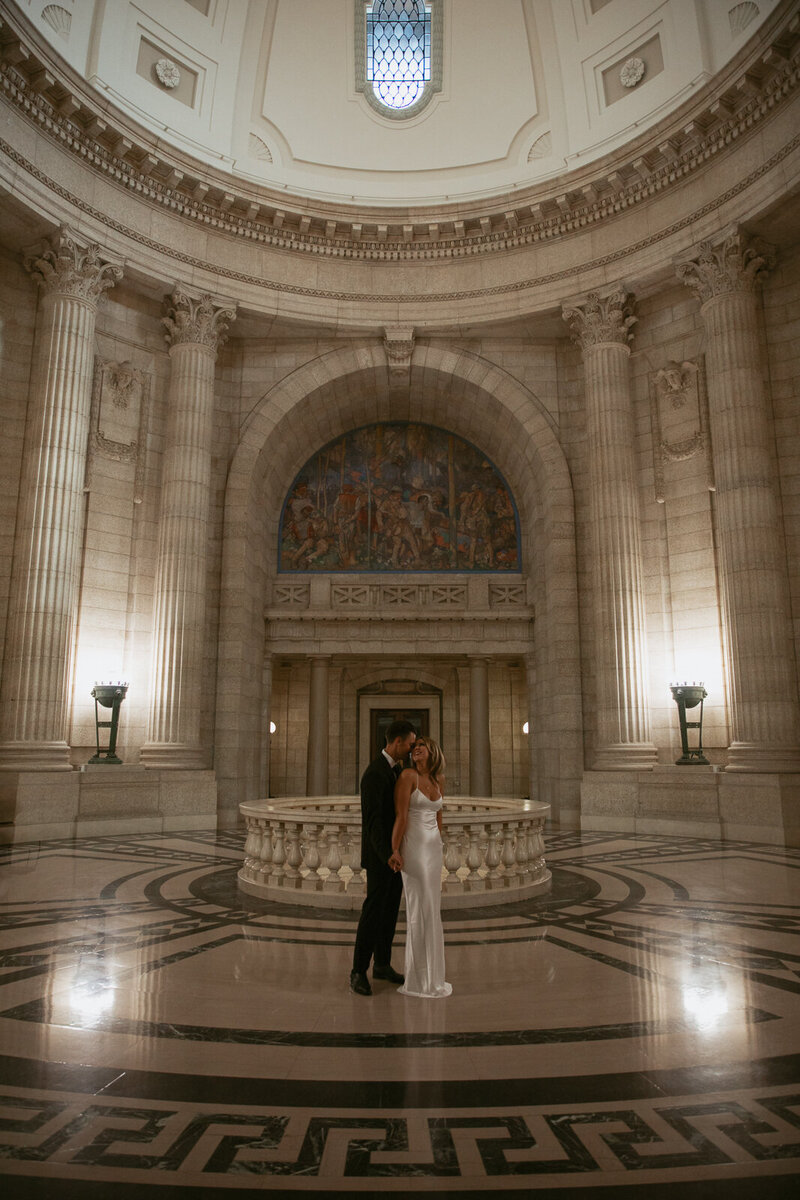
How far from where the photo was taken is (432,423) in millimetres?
18297

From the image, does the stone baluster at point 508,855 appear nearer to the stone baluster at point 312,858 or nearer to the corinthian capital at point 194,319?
the stone baluster at point 312,858

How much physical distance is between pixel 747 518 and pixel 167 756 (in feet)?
34.4

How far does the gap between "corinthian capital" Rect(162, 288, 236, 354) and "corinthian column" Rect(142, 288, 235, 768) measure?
0.06 feet

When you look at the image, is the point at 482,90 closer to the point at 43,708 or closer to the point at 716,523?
the point at 716,523

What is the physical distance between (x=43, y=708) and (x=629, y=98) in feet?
51.9

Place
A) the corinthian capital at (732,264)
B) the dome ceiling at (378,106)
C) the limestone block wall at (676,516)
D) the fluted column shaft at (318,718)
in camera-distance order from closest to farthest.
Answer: the corinthian capital at (732,264) < the limestone block wall at (676,516) < the dome ceiling at (378,106) < the fluted column shaft at (318,718)

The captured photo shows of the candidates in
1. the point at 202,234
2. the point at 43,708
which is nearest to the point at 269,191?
the point at 202,234

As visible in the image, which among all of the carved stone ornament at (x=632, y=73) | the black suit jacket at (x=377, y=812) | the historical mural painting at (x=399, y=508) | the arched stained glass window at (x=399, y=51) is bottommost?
the black suit jacket at (x=377, y=812)

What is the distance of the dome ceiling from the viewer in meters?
15.2

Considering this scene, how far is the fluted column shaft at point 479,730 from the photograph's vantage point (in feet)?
54.8

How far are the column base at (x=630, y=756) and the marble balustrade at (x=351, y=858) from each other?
21.7 feet

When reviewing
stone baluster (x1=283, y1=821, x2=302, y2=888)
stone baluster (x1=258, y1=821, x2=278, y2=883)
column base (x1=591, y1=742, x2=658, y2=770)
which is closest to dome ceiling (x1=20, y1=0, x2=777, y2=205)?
column base (x1=591, y1=742, x2=658, y2=770)

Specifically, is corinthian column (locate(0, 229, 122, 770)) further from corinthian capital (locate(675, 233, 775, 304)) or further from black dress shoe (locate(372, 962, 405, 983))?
corinthian capital (locate(675, 233, 775, 304))

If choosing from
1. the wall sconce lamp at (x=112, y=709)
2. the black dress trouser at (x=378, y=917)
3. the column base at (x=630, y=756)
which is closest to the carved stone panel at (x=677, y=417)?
the column base at (x=630, y=756)
